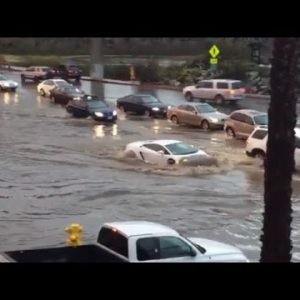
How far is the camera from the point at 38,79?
48781mm

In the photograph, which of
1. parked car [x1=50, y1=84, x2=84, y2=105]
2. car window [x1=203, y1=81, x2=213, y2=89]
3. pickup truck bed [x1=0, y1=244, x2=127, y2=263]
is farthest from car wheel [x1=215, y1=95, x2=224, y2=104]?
pickup truck bed [x1=0, y1=244, x2=127, y2=263]

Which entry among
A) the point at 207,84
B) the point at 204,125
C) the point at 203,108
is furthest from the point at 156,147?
the point at 207,84

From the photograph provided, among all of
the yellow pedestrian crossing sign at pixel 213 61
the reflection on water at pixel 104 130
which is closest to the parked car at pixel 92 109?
the reflection on water at pixel 104 130

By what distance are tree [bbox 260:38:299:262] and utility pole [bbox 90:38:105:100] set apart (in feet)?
109

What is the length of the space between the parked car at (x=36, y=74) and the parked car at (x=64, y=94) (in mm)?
10400

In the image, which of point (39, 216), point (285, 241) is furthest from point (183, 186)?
point (285, 241)

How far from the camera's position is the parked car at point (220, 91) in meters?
36.3

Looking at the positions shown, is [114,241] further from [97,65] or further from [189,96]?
[97,65]

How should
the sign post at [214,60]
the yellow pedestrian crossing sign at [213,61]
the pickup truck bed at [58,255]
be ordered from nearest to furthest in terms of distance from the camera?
1. the pickup truck bed at [58,255]
2. the sign post at [214,60]
3. the yellow pedestrian crossing sign at [213,61]

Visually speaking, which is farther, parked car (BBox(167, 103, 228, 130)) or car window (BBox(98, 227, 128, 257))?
parked car (BBox(167, 103, 228, 130))

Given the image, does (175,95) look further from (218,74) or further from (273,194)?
(273,194)

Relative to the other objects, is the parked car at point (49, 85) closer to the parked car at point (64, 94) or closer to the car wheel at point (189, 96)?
the parked car at point (64, 94)

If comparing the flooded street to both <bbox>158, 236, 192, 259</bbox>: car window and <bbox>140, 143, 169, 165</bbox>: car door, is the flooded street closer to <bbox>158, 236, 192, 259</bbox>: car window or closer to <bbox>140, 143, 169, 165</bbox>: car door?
<bbox>140, 143, 169, 165</bbox>: car door

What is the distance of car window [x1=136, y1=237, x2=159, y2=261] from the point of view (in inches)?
383
